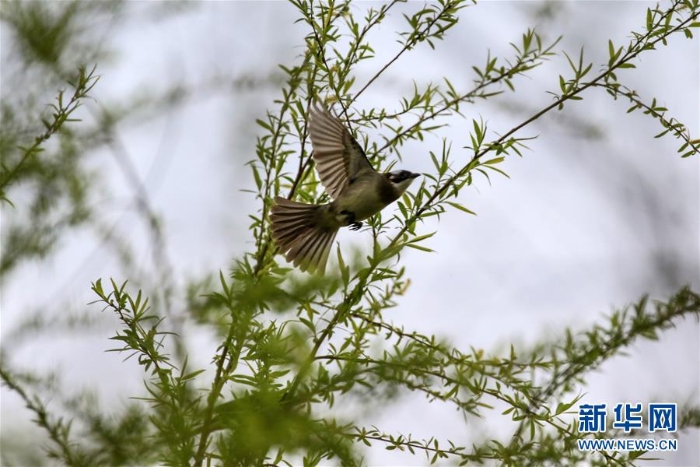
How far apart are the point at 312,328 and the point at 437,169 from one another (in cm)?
41

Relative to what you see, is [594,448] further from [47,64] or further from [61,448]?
[47,64]

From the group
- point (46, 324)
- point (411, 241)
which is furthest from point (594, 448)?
point (46, 324)

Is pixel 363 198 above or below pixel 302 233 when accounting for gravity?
above

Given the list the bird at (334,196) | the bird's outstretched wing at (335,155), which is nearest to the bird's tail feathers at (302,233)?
the bird at (334,196)

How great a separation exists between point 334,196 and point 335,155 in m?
0.18

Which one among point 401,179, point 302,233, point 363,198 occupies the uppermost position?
point 401,179

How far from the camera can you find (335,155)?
2609 mm

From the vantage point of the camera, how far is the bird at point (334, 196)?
2395mm

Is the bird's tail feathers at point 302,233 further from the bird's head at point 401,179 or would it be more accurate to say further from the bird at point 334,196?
the bird's head at point 401,179

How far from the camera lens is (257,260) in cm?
Result: 178

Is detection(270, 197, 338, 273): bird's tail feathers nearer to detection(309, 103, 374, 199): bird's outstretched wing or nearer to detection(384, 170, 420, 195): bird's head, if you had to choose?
detection(309, 103, 374, 199): bird's outstretched wing

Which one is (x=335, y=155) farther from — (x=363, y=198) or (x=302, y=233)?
(x=302, y=233)

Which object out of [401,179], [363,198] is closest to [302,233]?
[363,198]

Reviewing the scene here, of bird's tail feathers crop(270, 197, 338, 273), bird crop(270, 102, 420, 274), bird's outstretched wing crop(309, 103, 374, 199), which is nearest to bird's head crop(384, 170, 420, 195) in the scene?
bird crop(270, 102, 420, 274)
